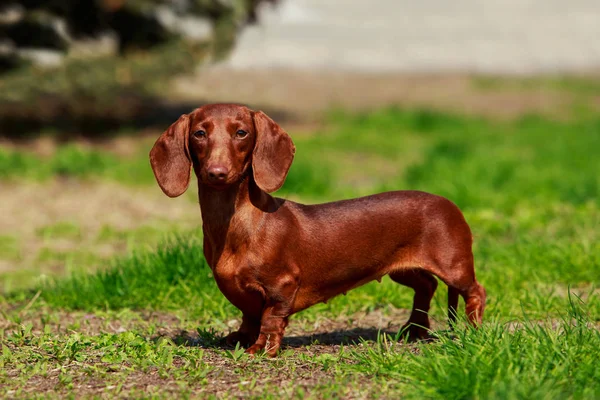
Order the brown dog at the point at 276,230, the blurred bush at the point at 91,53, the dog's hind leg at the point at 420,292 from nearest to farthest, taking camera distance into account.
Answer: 1. the brown dog at the point at 276,230
2. the dog's hind leg at the point at 420,292
3. the blurred bush at the point at 91,53

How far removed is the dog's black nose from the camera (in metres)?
3.41

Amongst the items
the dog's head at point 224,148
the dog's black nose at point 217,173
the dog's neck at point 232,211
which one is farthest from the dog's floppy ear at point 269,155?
the dog's black nose at point 217,173

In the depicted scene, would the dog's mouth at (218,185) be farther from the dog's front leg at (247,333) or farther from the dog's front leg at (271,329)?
the dog's front leg at (247,333)

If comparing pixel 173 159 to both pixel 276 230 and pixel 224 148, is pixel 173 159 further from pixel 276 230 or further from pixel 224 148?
pixel 276 230

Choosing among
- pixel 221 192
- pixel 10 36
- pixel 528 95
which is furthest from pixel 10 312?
pixel 528 95

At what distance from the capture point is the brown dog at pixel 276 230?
145 inches

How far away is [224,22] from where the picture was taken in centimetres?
1157

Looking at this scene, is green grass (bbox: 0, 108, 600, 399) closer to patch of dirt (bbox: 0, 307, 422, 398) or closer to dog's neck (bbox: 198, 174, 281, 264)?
patch of dirt (bbox: 0, 307, 422, 398)

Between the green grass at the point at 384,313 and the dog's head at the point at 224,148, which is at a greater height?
the dog's head at the point at 224,148

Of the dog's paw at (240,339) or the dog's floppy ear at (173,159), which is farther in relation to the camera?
the dog's paw at (240,339)

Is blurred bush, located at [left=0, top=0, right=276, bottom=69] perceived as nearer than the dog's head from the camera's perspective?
No

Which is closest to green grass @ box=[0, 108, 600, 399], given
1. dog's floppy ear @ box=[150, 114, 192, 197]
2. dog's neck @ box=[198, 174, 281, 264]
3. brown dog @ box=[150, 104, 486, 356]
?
brown dog @ box=[150, 104, 486, 356]

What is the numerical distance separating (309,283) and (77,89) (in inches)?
309

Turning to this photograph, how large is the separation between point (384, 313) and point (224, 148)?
73.7 inches
